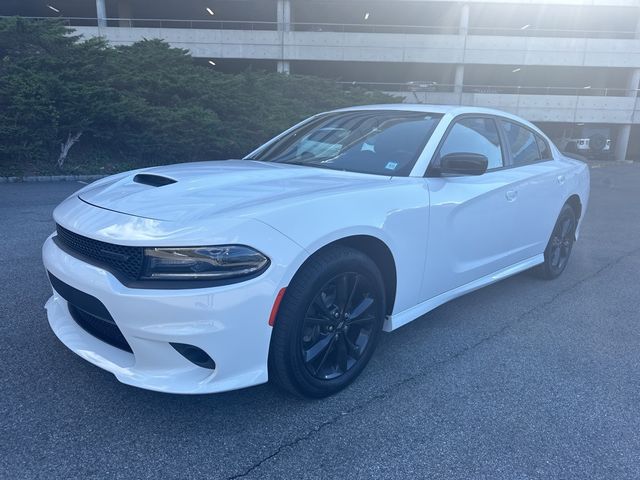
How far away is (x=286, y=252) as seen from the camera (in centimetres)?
216

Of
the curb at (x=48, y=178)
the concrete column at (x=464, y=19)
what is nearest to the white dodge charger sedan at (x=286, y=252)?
the curb at (x=48, y=178)

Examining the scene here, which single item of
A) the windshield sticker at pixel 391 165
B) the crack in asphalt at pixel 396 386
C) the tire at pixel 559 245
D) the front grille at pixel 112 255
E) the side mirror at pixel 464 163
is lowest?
the crack in asphalt at pixel 396 386

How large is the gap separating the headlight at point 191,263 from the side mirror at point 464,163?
155 centimetres

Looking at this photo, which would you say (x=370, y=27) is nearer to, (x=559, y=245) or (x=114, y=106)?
(x=114, y=106)

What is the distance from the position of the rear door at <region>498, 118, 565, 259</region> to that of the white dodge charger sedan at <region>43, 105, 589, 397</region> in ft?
0.31

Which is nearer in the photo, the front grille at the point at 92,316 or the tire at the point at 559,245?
the front grille at the point at 92,316

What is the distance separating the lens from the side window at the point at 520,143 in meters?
4.04

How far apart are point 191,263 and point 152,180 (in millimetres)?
943

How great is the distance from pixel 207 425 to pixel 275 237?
0.98 meters

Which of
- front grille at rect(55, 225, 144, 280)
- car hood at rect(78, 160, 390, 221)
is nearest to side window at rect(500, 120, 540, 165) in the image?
car hood at rect(78, 160, 390, 221)

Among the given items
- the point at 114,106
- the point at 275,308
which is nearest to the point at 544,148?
the point at 275,308

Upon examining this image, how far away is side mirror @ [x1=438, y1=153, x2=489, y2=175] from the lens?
9.54ft

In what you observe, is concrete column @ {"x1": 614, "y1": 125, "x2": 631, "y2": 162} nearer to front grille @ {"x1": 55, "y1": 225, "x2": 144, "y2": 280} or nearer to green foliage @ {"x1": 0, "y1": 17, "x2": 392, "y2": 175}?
green foliage @ {"x1": 0, "y1": 17, "x2": 392, "y2": 175}

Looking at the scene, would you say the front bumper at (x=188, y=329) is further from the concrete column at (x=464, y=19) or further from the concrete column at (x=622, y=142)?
the concrete column at (x=622, y=142)
